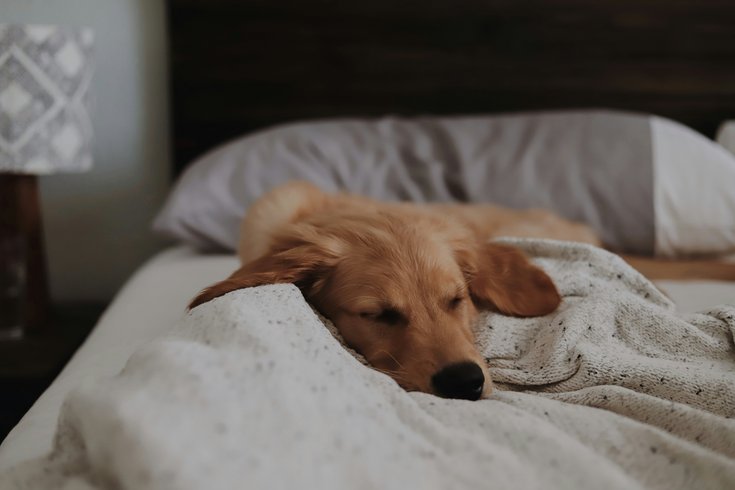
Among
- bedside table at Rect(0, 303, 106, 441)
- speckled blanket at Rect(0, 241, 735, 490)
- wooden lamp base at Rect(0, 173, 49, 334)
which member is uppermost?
speckled blanket at Rect(0, 241, 735, 490)

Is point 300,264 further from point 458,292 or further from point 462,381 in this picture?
point 462,381

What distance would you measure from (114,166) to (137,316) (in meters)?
1.27

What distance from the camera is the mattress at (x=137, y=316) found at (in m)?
1.06

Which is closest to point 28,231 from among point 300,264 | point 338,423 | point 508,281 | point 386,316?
point 300,264

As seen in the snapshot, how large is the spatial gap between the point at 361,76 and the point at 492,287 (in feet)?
4.95

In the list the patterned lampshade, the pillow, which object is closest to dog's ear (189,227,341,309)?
the pillow

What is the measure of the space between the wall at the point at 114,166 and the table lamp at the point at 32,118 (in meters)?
0.46

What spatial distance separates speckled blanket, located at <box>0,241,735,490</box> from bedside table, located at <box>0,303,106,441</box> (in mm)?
1189

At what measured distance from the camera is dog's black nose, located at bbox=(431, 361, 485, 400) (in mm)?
1098

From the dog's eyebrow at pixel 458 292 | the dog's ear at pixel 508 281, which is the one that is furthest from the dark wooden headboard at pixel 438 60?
the dog's eyebrow at pixel 458 292

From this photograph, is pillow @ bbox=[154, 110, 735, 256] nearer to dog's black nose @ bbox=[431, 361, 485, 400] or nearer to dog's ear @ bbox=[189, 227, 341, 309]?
dog's ear @ bbox=[189, 227, 341, 309]

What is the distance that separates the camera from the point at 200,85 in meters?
2.68

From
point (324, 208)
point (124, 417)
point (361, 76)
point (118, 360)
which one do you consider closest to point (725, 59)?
point (361, 76)

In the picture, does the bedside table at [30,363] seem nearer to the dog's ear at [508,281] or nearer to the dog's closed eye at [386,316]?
the dog's closed eye at [386,316]
